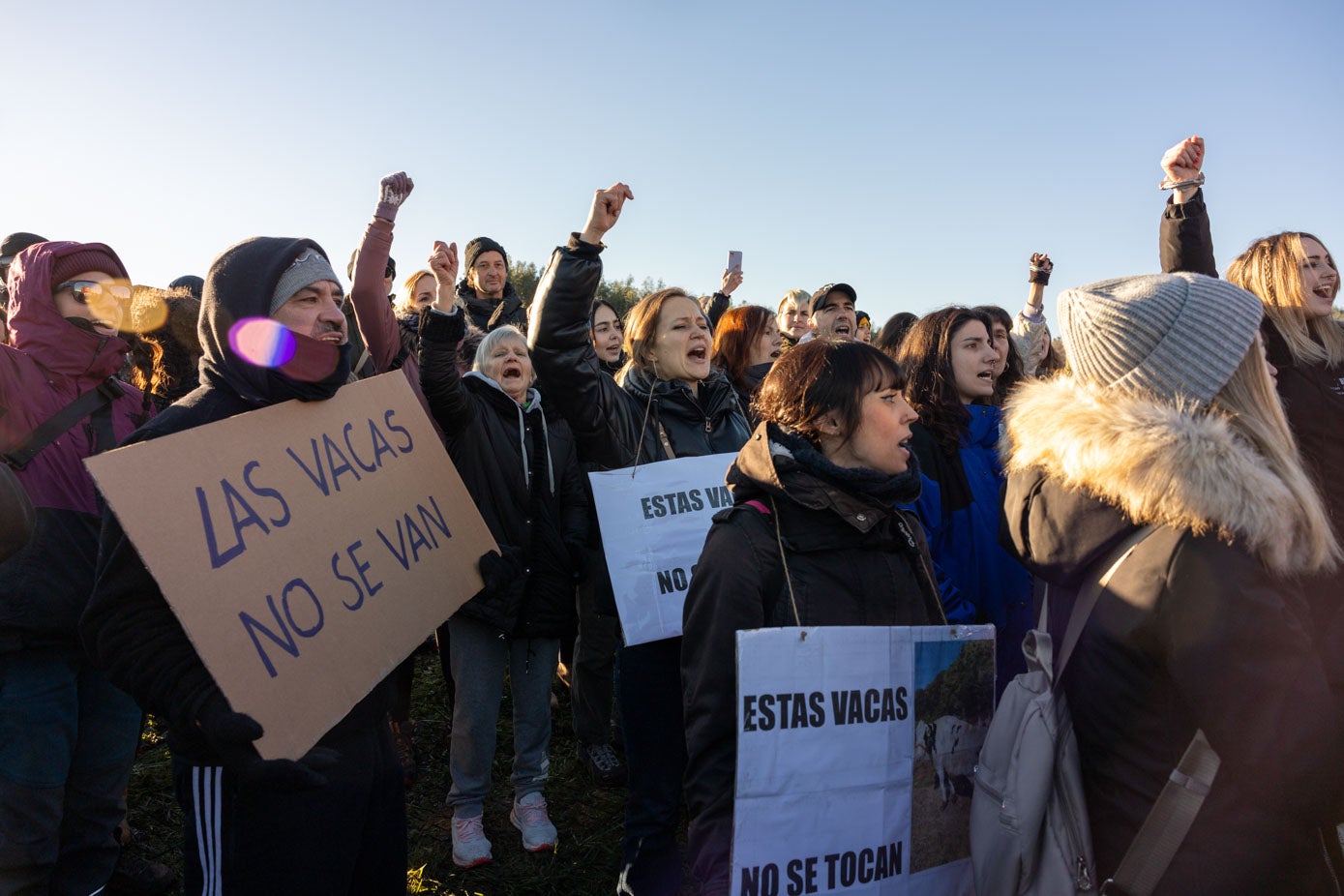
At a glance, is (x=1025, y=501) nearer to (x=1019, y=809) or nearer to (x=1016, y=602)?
(x=1019, y=809)

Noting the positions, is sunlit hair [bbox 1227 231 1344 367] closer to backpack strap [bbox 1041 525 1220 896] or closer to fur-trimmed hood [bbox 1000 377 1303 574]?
fur-trimmed hood [bbox 1000 377 1303 574]

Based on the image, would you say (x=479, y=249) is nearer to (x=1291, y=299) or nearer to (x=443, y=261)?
(x=443, y=261)

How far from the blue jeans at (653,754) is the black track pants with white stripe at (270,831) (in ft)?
4.21

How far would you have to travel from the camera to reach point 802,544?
2.15 meters

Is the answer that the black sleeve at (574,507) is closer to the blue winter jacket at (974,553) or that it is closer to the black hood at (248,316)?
the blue winter jacket at (974,553)

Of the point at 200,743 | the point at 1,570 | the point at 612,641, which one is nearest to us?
the point at 200,743

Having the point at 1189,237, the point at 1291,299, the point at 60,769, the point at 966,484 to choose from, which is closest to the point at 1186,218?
the point at 1189,237

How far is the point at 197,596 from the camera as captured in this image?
187 cm

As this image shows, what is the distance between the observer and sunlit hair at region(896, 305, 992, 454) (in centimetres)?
356

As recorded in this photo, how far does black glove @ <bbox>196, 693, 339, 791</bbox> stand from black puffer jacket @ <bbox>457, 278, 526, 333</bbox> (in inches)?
202

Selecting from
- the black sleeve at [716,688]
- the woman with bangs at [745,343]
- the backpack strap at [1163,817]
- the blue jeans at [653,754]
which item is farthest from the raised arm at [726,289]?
the backpack strap at [1163,817]

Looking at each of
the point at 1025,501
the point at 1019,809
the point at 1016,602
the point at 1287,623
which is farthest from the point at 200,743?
the point at 1016,602

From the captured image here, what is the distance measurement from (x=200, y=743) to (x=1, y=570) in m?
1.49

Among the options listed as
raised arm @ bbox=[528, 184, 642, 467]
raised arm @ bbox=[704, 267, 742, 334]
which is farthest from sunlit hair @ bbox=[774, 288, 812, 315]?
raised arm @ bbox=[528, 184, 642, 467]
